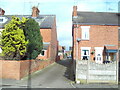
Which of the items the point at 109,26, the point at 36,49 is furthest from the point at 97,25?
the point at 36,49

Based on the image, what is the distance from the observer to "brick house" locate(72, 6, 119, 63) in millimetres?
21797

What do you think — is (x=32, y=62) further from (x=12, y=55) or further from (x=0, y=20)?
(x=0, y=20)

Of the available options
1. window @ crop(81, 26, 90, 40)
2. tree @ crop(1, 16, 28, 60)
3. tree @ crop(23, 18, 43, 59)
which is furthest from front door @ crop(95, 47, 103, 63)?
tree @ crop(1, 16, 28, 60)

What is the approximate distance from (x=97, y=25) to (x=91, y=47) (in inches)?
127

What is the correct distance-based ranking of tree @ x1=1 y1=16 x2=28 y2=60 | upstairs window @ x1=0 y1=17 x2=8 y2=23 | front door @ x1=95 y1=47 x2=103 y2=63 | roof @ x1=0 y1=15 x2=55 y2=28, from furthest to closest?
upstairs window @ x1=0 y1=17 x2=8 y2=23 < roof @ x1=0 y1=15 x2=55 y2=28 < front door @ x1=95 y1=47 x2=103 y2=63 < tree @ x1=1 y1=16 x2=28 y2=60

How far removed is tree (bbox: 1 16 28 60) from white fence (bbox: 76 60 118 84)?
711 centimetres

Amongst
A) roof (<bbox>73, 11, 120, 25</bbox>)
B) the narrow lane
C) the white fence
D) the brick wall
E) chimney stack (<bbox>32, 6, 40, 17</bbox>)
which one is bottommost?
the narrow lane

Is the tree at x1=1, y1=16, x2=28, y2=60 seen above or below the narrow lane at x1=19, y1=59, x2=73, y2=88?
above

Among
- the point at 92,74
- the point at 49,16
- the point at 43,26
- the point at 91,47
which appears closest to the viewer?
the point at 92,74

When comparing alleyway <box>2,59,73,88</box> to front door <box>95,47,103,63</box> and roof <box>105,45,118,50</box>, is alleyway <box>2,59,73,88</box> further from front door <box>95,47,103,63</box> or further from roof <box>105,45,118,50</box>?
roof <box>105,45,118,50</box>

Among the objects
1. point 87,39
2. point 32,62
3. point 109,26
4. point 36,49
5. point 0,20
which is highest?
point 0,20

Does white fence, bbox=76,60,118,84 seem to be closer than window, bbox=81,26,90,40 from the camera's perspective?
Yes

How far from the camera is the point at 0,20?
3125 cm

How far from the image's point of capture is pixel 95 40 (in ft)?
72.7
